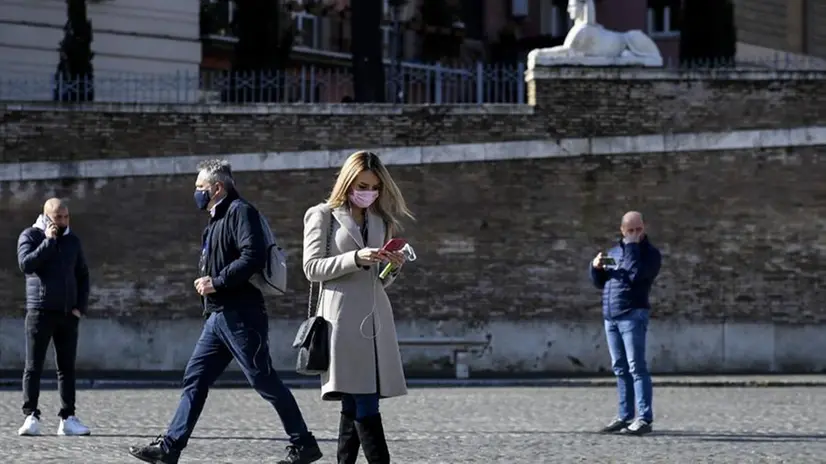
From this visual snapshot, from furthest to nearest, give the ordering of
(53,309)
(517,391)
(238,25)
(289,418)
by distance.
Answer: (238,25), (517,391), (53,309), (289,418)

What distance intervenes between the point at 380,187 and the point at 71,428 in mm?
5303

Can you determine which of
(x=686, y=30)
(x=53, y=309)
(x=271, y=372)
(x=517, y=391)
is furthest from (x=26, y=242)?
(x=686, y=30)

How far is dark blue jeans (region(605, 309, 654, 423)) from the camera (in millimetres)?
14875

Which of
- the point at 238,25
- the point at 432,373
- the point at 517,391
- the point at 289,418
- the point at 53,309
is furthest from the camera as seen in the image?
the point at 238,25

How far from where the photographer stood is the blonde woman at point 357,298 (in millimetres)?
9680

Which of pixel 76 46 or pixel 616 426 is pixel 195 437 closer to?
pixel 616 426

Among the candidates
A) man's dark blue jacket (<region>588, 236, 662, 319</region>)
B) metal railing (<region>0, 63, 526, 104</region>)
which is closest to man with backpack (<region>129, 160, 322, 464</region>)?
man's dark blue jacket (<region>588, 236, 662, 319</region>)

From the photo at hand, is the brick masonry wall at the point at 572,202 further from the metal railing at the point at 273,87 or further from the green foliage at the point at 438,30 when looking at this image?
the green foliage at the point at 438,30

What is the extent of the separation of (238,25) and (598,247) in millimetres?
8030

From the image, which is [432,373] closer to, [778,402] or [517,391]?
[517,391]

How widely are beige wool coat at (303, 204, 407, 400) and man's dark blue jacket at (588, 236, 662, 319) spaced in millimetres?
5467

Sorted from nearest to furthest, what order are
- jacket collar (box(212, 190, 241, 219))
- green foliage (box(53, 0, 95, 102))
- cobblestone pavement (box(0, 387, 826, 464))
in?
jacket collar (box(212, 190, 241, 219))
cobblestone pavement (box(0, 387, 826, 464))
green foliage (box(53, 0, 95, 102))

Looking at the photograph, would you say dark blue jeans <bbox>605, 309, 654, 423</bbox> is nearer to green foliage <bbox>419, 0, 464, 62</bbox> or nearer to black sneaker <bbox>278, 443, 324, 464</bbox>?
black sneaker <bbox>278, 443, 324, 464</bbox>

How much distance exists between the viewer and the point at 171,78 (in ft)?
83.7
